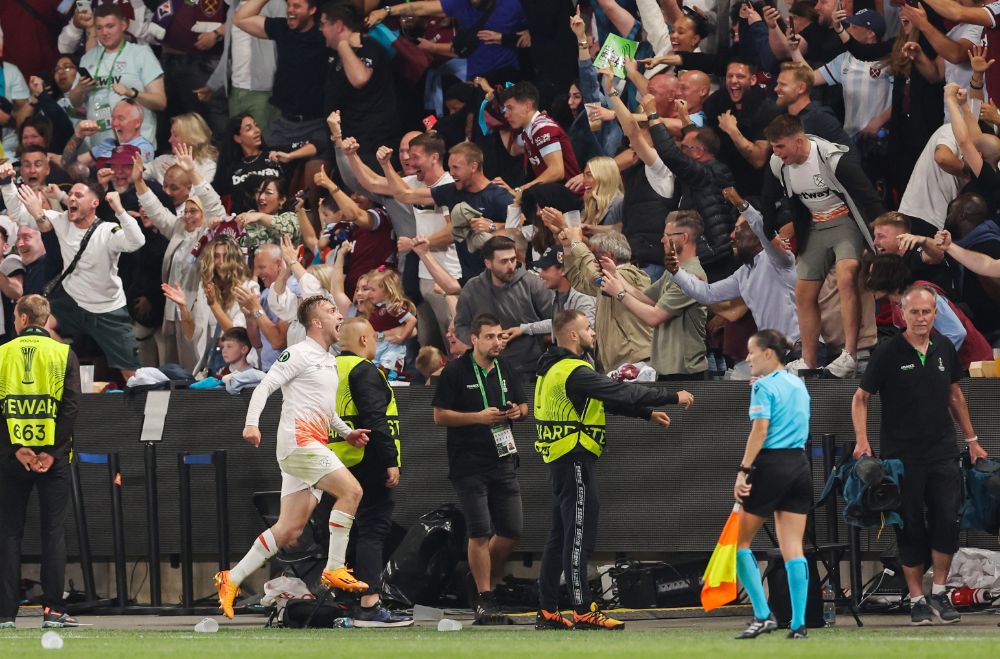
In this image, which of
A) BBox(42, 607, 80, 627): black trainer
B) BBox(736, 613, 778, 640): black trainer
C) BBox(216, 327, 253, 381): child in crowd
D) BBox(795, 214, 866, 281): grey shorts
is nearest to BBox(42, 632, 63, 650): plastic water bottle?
BBox(42, 607, 80, 627): black trainer

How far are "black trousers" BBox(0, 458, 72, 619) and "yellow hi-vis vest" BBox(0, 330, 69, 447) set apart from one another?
0.24 m

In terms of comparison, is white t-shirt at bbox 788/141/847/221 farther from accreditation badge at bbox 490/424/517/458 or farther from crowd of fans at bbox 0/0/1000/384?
accreditation badge at bbox 490/424/517/458

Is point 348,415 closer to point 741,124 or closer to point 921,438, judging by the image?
point 921,438

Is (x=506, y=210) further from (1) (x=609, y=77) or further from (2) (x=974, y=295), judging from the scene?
(2) (x=974, y=295)

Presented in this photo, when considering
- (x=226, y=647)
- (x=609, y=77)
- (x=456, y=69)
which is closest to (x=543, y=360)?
(x=226, y=647)

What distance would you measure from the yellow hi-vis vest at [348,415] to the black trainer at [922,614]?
12.2 feet

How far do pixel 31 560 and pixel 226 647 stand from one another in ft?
18.0

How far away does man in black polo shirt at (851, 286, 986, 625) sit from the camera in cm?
1134

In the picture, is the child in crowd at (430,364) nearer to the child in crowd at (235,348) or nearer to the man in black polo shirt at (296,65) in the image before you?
the child in crowd at (235,348)

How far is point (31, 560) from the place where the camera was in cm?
1533

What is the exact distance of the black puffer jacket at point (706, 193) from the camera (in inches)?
553

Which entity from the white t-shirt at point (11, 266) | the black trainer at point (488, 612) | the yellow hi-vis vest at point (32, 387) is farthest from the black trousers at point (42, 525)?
the white t-shirt at point (11, 266)

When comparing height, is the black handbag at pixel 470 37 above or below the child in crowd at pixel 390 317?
above

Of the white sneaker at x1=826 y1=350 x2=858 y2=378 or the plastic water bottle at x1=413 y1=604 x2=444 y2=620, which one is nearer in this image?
the white sneaker at x1=826 y1=350 x2=858 y2=378
